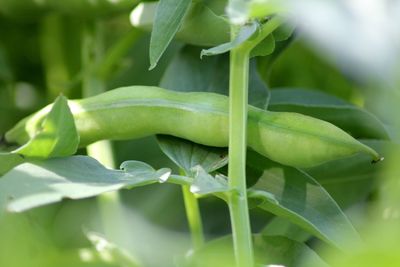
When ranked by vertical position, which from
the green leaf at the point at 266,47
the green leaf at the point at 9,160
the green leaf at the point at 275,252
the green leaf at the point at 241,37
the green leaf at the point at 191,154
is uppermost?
the green leaf at the point at 266,47

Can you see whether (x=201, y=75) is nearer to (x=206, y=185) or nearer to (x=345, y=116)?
(x=345, y=116)

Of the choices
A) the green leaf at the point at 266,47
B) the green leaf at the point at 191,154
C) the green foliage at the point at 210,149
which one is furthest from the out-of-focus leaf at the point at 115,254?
the green leaf at the point at 266,47

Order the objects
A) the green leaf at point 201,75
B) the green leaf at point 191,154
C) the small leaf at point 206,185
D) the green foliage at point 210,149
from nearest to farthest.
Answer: the green foliage at point 210,149
the small leaf at point 206,185
the green leaf at point 191,154
the green leaf at point 201,75

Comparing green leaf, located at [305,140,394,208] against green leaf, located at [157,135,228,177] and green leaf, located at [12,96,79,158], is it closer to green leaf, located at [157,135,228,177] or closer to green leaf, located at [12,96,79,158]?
green leaf, located at [157,135,228,177]

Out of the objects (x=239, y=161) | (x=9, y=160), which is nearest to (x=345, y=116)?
(x=239, y=161)

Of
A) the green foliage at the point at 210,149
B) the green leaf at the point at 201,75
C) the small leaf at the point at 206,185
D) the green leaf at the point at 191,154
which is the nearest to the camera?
the green foliage at the point at 210,149

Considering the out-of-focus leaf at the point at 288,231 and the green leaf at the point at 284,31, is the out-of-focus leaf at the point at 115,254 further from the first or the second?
the green leaf at the point at 284,31

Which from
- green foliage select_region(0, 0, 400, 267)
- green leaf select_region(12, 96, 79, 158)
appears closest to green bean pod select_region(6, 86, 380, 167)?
green foliage select_region(0, 0, 400, 267)
